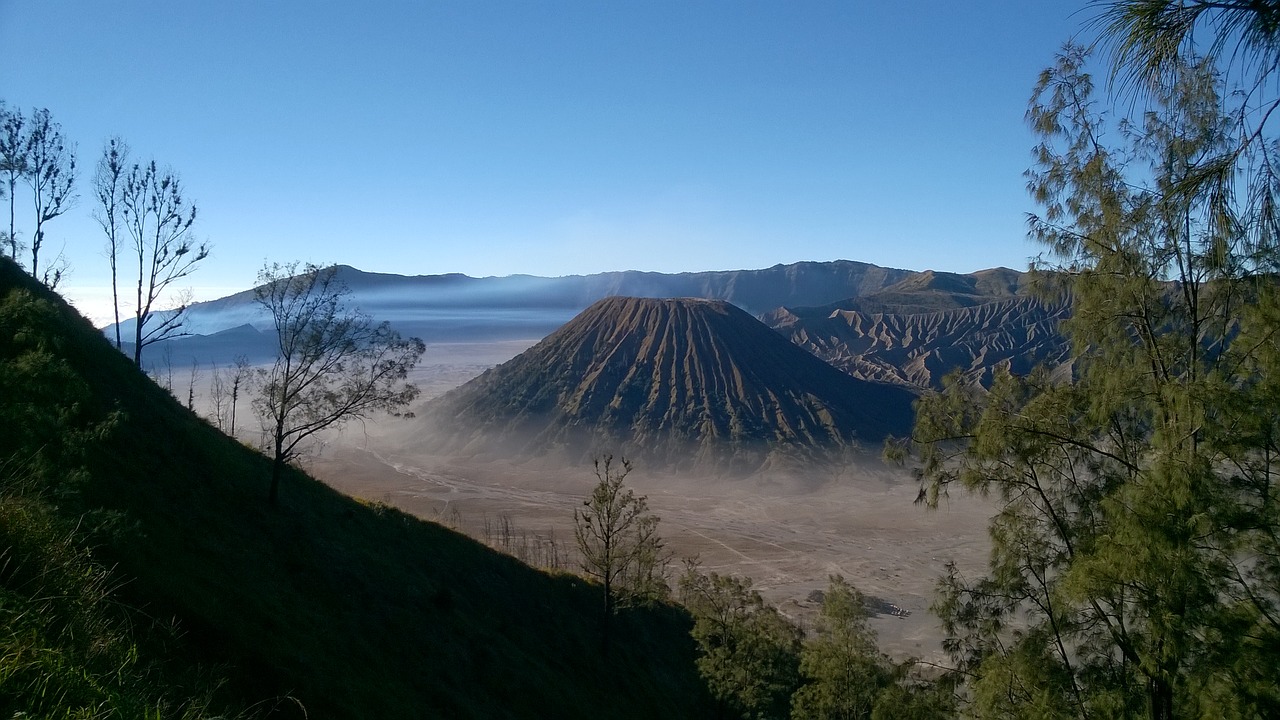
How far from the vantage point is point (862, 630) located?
819 inches

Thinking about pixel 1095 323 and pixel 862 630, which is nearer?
pixel 1095 323

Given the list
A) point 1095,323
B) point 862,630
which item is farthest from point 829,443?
point 1095,323

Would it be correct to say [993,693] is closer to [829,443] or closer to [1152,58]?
[1152,58]

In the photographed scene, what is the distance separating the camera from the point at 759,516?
10212 cm

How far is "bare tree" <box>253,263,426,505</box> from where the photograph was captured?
17.9 meters

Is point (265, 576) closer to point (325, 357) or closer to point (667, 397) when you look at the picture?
point (325, 357)

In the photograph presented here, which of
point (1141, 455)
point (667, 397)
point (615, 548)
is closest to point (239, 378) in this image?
point (615, 548)

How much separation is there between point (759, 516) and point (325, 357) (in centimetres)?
9071

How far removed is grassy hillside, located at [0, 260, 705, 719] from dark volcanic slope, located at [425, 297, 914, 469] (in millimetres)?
108302

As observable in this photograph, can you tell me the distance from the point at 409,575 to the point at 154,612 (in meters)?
12.6

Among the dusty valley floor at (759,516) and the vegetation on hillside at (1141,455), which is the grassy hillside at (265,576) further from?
the dusty valley floor at (759,516)

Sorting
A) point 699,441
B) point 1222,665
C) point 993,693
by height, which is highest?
point 1222,665

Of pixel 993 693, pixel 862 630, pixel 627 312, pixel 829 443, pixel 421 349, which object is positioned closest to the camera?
pixel 993 693

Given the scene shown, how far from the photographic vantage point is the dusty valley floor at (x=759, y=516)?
69625mm
